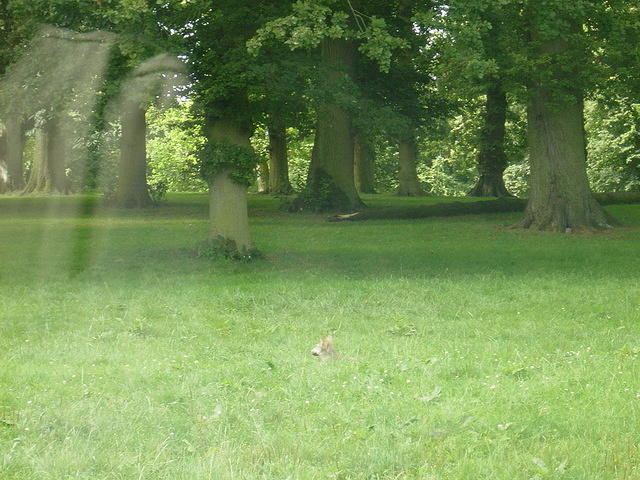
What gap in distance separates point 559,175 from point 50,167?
27.4m

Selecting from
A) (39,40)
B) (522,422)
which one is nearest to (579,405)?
(522,422)

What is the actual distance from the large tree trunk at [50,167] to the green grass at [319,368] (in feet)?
87.5

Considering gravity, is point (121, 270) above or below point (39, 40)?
below

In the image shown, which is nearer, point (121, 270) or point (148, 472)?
point (148, 472)

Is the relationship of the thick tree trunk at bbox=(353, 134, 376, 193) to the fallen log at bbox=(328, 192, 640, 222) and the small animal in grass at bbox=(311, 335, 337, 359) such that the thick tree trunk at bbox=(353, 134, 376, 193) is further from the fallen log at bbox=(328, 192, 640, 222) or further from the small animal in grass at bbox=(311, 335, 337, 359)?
the small animal in grass at bbox=(311, 335, 337, 359)

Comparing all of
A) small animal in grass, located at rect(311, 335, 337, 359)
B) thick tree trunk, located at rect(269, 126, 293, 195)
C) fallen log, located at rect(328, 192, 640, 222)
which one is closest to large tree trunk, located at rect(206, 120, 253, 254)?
small animal in grass, located at rect(311, 335, 337, 359)

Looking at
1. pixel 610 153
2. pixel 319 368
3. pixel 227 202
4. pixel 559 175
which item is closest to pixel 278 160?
pixel 610 153

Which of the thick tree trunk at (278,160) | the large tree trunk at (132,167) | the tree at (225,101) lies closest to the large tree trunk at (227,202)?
the tree at (225,101)

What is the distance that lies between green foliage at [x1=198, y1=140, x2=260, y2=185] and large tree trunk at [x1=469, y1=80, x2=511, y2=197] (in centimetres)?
1958

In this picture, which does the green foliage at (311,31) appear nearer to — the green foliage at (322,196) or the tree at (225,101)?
the tree at (225,101)

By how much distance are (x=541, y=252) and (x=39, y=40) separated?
10369mm

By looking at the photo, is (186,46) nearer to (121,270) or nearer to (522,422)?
(121,270)

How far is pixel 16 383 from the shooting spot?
7656 millimetres

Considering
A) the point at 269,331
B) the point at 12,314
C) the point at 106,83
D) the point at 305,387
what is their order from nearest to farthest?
1. the point at 305,387
2. the point at 269,331
3. the point at 12,314
4. the point at 106,83
